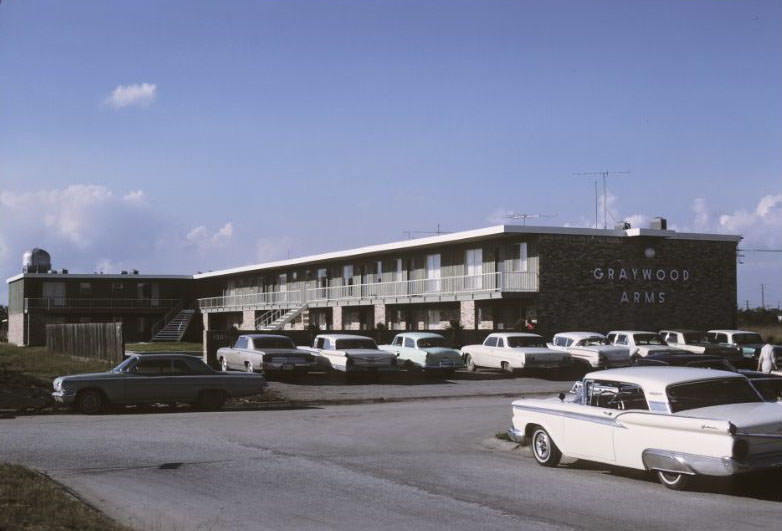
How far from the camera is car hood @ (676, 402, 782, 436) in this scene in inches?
399

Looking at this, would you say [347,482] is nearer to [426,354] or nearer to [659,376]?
[659,376]

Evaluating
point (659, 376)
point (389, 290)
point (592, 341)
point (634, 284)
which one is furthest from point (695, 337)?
point (659, 376)

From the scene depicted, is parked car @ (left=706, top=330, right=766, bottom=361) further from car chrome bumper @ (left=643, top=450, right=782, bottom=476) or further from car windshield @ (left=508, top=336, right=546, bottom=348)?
car chrome bumper @ (left=643, top=450, right=782, bottom=476)

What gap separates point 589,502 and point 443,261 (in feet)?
128

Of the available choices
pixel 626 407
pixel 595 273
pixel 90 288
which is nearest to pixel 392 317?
pixel 595 273

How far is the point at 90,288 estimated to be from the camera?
71.6 m

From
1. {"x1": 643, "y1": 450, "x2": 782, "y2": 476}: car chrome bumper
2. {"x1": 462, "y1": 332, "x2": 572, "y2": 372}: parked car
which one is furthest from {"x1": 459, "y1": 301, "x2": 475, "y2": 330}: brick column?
{"x1": 643, "y1": 450, "x2": 782, "y2": 476}: car chrome bumper

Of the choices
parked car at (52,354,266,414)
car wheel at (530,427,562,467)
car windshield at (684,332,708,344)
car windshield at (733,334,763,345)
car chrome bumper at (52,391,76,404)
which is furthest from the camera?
car windshield at (684,332,708,344)

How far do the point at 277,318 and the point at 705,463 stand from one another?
53447 mm

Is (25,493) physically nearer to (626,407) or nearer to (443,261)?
(626,407)

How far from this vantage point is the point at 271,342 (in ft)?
95.8

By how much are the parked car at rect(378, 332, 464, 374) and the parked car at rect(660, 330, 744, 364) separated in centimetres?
822

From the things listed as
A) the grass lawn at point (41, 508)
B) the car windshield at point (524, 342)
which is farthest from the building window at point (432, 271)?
the grass lawn at point (41, 508)

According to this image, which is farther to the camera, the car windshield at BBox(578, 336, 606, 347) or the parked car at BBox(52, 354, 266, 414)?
the car windshield at BBox(578, 336, 606, 347)
